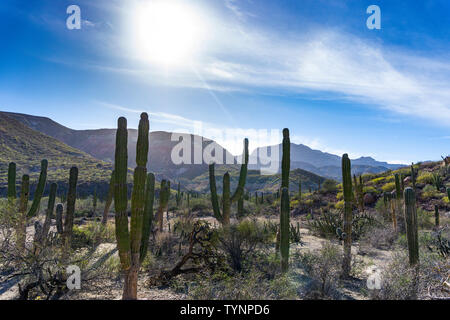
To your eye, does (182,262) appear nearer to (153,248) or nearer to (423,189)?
(153,248)

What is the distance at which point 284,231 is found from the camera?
714 centimetres

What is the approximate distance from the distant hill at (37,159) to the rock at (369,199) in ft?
105

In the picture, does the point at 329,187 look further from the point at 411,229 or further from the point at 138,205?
the point at 138,205

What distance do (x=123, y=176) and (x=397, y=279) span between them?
5.90 m

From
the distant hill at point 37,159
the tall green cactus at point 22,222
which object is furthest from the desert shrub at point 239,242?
the distant hill at point 37,159

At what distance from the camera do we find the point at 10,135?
46969mm

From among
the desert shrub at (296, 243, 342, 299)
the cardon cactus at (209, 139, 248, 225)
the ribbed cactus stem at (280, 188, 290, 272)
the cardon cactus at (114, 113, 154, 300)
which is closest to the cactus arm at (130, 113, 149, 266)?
the cardon cactus at (114, 113, 154, 300)

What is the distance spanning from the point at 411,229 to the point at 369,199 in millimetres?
16724

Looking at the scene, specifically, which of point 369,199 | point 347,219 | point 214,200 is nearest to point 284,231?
point 347,219

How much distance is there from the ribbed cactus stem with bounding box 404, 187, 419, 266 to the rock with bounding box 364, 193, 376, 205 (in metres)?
16.4

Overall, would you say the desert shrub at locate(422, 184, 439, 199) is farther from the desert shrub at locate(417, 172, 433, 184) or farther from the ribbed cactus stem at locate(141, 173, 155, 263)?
the ribbed cactus stem at locate(141, 173, 155, 263)

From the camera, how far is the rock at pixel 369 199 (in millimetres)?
22094

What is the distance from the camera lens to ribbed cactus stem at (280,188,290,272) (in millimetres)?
6906

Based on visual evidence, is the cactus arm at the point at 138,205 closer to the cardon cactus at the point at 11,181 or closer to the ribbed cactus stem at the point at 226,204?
the ribbed cactus stem at the point at 226,204
